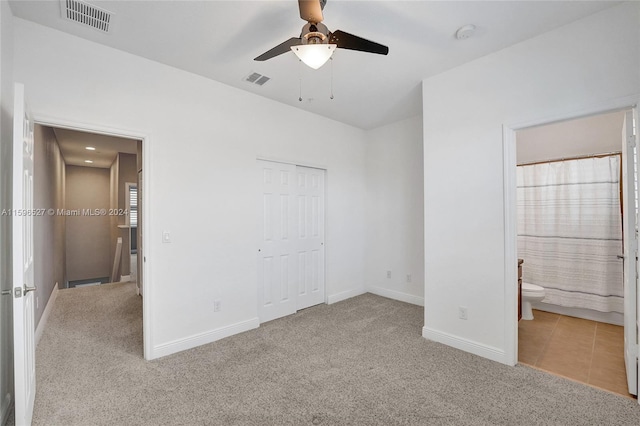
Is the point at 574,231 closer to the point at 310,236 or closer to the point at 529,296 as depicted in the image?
the point at 529,296

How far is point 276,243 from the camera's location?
3.79 meters

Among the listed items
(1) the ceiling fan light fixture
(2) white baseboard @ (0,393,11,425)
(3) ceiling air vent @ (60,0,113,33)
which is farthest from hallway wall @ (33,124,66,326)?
(1) the ceiling fan light fixture

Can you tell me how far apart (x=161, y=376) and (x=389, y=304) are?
116 inches

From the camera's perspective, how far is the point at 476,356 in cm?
273

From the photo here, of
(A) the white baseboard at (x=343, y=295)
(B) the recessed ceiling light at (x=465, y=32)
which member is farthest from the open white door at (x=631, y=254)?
(A) the white baseboard at (x=343, y=295)

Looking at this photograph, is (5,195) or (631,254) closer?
(5,195)

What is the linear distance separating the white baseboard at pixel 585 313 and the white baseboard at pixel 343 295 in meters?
2.39

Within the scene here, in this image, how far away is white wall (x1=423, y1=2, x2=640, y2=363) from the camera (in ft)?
7.04

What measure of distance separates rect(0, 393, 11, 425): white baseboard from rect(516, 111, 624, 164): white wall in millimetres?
5013

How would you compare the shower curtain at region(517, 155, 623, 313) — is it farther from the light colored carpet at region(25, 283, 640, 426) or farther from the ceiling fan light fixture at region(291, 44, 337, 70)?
the ceiling fan light fixture at region(291, 44, 337, 70)

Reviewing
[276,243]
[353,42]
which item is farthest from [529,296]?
[353,42]

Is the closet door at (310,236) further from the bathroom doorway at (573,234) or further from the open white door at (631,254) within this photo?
the open white door at (631,254)

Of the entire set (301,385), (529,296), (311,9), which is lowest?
(301,385)

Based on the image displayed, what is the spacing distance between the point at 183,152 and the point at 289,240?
1.69 metres
